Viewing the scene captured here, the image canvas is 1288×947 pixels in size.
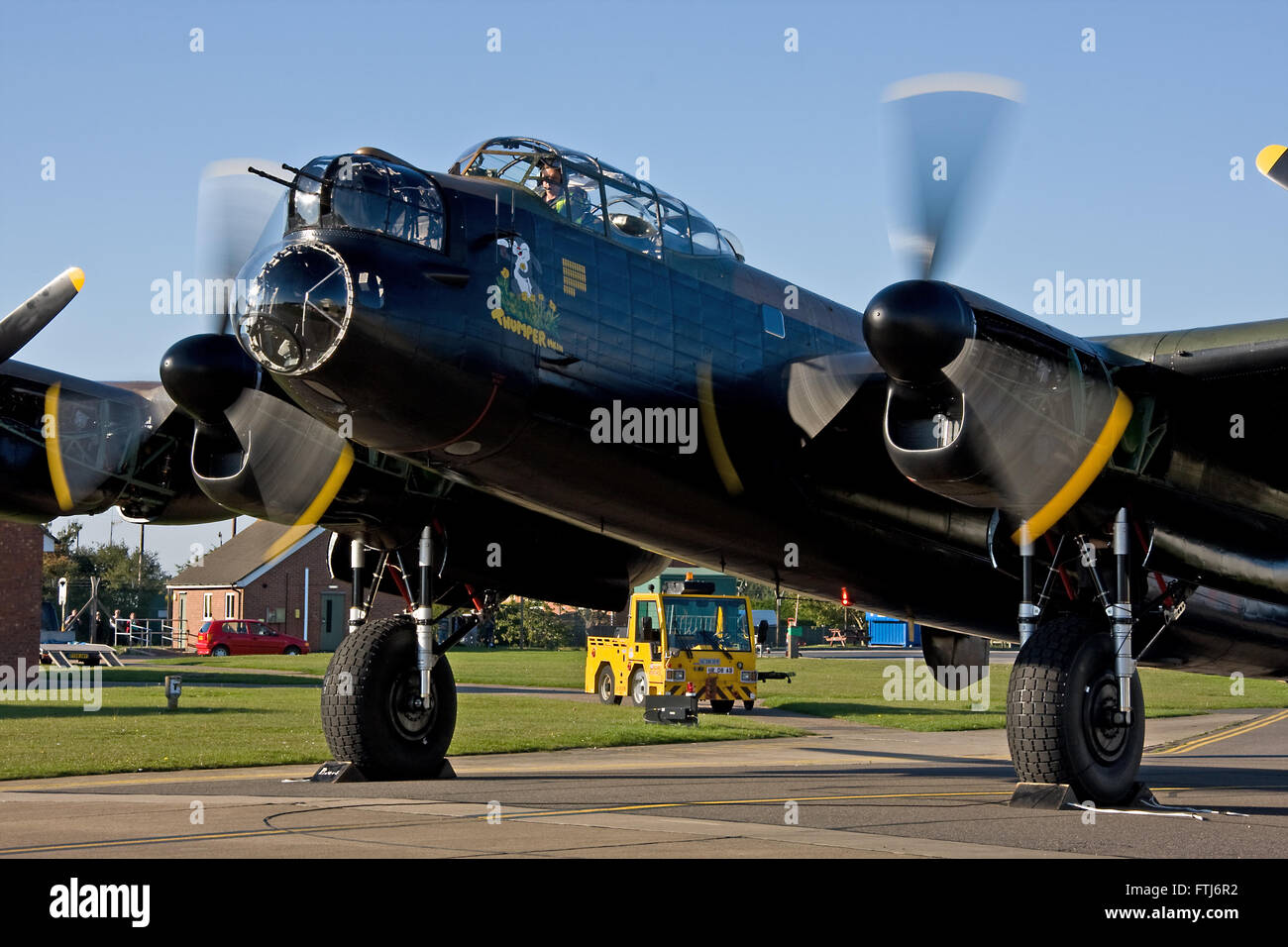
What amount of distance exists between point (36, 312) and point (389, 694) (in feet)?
18.2

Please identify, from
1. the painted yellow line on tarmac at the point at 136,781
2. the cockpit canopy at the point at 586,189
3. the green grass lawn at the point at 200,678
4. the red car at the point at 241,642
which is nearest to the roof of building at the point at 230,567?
the red car at the point at 241,642

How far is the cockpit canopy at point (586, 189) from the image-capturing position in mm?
13320

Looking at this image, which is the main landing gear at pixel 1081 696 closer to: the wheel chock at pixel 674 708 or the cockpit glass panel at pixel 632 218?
the cockpit glass panel at pixel 632 218

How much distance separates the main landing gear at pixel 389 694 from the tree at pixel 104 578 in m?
84.0

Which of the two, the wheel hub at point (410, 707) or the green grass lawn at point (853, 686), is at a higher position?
the wheel hub at point (410, 707)

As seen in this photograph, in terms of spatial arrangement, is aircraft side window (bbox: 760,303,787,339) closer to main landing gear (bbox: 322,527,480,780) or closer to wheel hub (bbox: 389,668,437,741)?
main landing gear (bbox: 322,527,480,780)

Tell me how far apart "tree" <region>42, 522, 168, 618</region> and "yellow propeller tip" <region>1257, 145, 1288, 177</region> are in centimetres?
9113

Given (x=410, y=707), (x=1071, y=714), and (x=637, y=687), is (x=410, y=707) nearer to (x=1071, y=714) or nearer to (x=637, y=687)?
(x=1071, y=714)

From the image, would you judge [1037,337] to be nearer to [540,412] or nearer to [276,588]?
[540,412]

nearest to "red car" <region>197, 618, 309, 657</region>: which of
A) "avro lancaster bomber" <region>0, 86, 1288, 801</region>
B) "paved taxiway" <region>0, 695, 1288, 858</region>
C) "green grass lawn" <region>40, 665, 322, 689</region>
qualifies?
"green grass lawn" <region>40, 665, 322, 689</region>

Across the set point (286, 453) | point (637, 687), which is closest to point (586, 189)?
point (286, 453)

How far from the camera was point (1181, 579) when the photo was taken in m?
14.8
